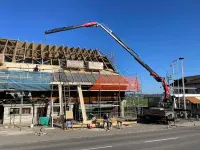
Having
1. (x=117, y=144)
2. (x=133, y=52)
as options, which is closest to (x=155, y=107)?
(x=133, y=52)

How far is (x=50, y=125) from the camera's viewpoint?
101ft

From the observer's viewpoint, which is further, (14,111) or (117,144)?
(14,111)

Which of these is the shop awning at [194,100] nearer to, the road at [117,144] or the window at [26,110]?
the window at [26,110]

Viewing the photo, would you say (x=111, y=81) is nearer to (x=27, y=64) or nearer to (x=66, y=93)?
(x=66, y=93)

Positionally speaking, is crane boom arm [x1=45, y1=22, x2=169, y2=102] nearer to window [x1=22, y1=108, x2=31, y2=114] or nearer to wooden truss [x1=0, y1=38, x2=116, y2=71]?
wooden truss [x1=0, y1=38, x2=116, y2=71]

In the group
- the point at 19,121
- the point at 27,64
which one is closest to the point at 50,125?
the point at 19,121

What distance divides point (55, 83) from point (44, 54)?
28.7 feet

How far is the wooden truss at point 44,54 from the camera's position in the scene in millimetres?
39188

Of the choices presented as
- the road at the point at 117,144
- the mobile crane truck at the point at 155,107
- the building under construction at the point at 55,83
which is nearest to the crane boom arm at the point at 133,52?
the mobile crane truck at the point at 155,107

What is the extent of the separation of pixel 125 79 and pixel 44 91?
528 inches

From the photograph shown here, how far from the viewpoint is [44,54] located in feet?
141

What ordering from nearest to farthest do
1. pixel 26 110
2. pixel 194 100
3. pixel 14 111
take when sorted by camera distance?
pixel 14 111, pixel 26 110, pixel 194 100

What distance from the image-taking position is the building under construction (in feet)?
108

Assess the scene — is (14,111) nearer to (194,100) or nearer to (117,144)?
(117,144)
